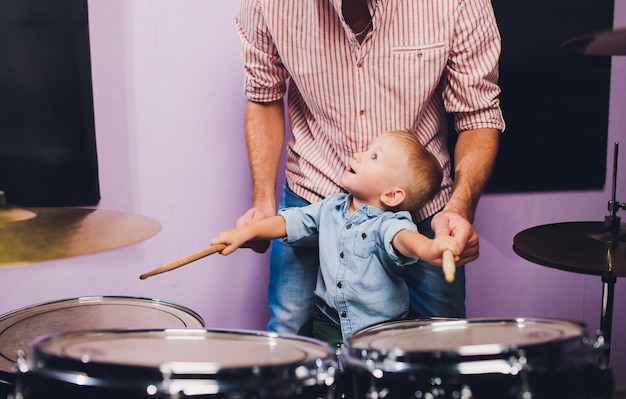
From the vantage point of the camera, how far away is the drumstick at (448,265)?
3.41 feet

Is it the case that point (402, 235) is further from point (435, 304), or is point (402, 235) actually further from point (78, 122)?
point (78, 122)

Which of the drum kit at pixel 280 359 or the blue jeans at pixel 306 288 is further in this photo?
the blue jeans at pixel 306 288

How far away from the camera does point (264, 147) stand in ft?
5.54

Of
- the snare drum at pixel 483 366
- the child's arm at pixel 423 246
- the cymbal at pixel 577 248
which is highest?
the child's arm at pixel 423 246

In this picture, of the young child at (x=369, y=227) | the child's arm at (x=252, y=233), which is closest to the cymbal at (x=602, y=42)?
the young child at (x=369, y=227)

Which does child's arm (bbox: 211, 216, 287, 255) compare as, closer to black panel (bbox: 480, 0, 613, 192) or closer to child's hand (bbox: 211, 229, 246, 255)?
child's hand (bbox: 211, 229, 246, 255)

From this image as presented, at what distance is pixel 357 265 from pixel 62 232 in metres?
0.63

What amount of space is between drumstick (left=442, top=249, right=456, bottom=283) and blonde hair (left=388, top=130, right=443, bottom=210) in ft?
1.16

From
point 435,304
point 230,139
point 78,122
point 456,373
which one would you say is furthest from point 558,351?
point 78,122

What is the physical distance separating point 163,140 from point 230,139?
182 millimetres

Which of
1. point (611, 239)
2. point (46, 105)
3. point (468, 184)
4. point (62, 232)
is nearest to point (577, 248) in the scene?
point (611, 239)

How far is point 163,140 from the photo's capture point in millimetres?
1722

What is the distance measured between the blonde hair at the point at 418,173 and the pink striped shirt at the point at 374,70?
0.10 m

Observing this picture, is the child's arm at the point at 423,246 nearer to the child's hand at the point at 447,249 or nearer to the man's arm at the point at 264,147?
the child's hand at the point at 447,249
